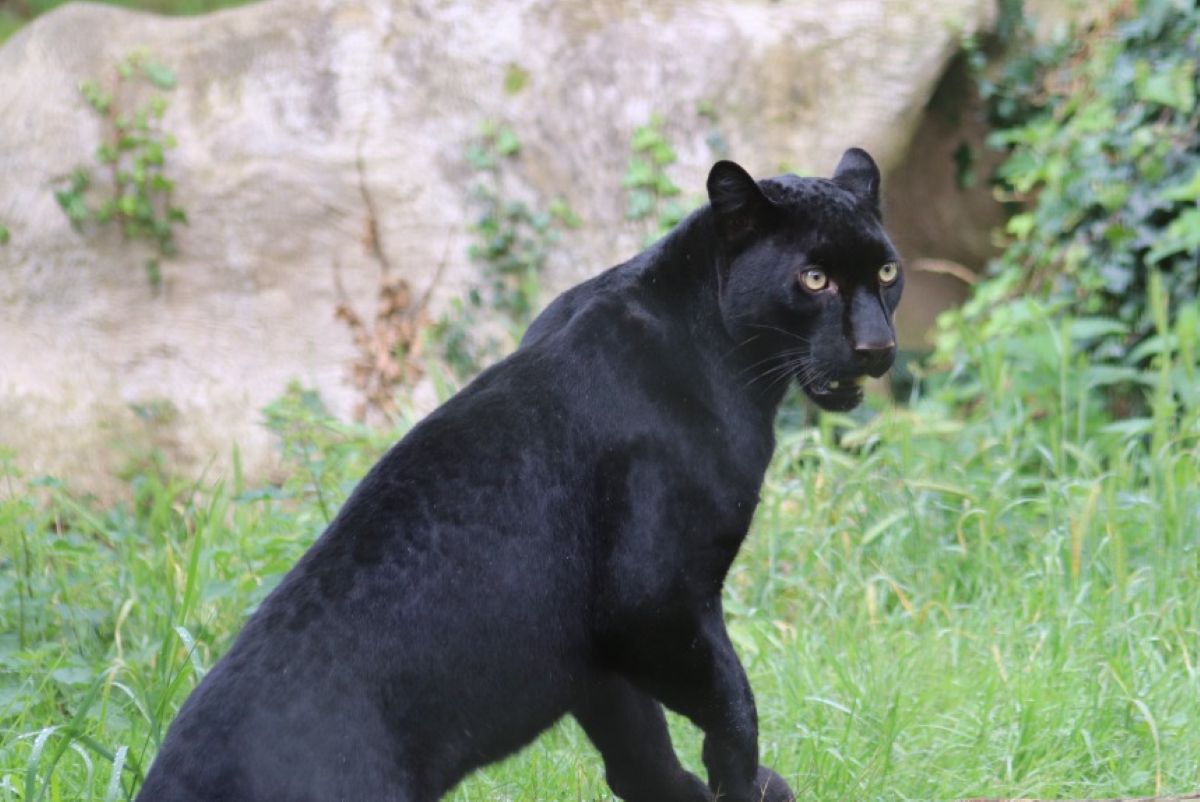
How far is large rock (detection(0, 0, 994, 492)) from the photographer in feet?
23.4

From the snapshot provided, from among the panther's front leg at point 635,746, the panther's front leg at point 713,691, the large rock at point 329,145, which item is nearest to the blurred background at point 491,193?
the large rock at point 329,145

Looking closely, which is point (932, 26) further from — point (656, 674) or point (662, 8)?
point (656, 674)

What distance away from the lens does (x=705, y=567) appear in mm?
2832

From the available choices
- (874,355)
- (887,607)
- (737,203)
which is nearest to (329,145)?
(887,607)

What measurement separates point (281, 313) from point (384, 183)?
817 mm

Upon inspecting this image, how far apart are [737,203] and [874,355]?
41 centimetres

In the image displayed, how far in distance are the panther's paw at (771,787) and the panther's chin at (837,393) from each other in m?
0.80

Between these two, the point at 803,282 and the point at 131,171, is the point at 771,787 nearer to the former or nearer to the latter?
the point at 803,282

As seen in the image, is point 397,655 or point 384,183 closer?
point 397,655

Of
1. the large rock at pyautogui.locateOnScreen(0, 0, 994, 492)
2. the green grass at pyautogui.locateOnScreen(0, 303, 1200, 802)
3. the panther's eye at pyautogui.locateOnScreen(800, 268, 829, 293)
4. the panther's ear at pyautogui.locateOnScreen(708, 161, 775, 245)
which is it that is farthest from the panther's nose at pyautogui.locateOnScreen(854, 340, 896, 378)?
the large rock at pyautogui.locateOnScreen(0, 0, 994, 492)

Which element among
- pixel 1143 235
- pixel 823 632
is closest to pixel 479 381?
pixel 823 632

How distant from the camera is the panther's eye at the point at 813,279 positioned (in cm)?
297

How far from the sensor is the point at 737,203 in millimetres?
2998

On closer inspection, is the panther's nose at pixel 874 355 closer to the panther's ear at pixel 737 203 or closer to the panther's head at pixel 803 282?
the panther's head at pixel 803 282
